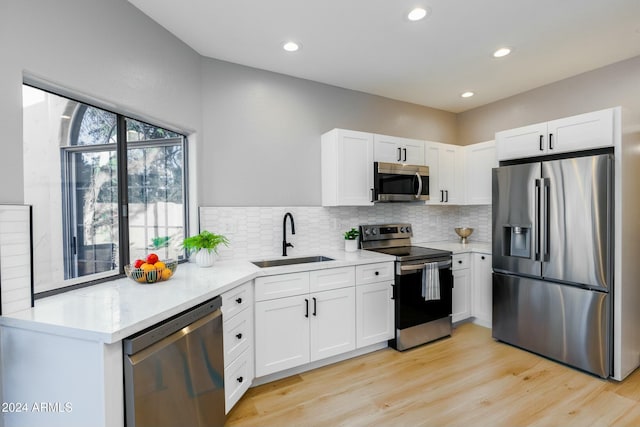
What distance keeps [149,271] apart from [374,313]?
76.3 inches

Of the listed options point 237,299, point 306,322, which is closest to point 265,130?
point 237,299

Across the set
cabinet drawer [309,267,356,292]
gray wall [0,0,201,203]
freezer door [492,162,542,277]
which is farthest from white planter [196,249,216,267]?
freezer door [492,162,542,277]

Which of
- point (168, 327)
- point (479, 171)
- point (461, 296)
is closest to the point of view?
point (168, 327)

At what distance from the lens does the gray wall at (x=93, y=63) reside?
1.42 m

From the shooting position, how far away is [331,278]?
2.67 m

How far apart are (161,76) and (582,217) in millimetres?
3501

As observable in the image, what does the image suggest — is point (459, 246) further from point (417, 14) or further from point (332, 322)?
point (417, 14)

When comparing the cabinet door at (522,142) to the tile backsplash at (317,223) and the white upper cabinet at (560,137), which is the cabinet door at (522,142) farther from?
the tile backsplash at (317,223)

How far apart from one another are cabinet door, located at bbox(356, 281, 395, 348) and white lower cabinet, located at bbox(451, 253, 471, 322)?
946 mm

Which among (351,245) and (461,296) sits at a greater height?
(351,245)

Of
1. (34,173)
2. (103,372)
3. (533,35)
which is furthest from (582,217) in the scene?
(34,173)

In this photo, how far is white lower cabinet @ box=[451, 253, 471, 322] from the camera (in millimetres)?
3486

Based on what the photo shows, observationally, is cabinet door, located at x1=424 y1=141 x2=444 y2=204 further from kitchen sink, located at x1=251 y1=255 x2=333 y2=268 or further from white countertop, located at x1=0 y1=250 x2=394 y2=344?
white countertop, located at x1=0 y1=250 x2=394 y2=344

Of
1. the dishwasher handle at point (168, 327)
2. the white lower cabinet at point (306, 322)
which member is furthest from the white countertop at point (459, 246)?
the dishwasher handle at point (168, 327)
